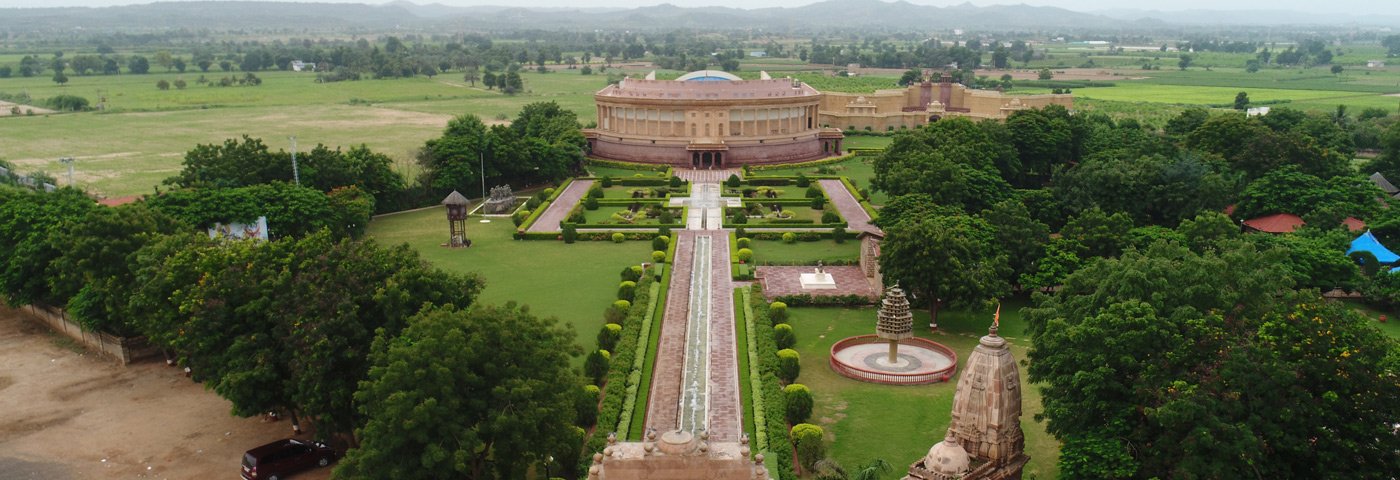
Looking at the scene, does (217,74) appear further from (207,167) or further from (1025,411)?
(1025,411)

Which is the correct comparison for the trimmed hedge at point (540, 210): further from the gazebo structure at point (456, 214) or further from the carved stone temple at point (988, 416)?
the carved stone temple at point (988, 416)

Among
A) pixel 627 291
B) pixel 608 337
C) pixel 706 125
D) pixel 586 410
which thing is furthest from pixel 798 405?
pixel 706 125

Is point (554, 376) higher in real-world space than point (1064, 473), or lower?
higher

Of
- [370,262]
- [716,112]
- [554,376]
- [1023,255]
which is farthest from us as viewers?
[716,112]

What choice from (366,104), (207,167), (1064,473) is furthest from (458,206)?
(366,104)

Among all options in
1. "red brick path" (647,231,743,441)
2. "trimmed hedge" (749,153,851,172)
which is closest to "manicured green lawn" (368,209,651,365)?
"red brick path" (647,231,743,441)

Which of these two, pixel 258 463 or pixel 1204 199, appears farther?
pixel 1204 199

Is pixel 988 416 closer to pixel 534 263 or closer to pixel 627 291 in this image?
pixel 627 291

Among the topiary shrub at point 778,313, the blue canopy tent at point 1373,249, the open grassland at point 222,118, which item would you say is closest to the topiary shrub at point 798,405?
the topiary shrub at point 778,313
